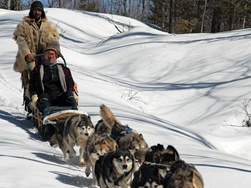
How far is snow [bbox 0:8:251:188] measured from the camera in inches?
223

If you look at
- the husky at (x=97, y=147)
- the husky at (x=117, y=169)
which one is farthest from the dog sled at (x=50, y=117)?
the husky at (x=117, y=169)

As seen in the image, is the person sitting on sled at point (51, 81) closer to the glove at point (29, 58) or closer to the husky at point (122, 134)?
the glove at point (29, 58)

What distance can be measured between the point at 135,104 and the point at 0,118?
517cm

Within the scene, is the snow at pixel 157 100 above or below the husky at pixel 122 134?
below

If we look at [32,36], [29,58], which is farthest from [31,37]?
[29,58]

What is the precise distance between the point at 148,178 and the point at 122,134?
1.63 metres

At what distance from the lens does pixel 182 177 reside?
4.01 metres

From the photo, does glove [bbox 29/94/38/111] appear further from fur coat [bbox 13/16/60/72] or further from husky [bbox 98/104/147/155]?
husky [bbox 98/104/147/155]

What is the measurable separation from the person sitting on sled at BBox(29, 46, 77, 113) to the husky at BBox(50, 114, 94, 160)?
1.08 meters

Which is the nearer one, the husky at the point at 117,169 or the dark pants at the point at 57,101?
the husky at the point at 117,169

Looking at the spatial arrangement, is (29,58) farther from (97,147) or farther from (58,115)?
(97,147)

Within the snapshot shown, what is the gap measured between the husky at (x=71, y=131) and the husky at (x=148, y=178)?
1541 millimetres

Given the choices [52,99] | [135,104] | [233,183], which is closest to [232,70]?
[135,104]

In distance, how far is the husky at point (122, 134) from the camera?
5.45m
